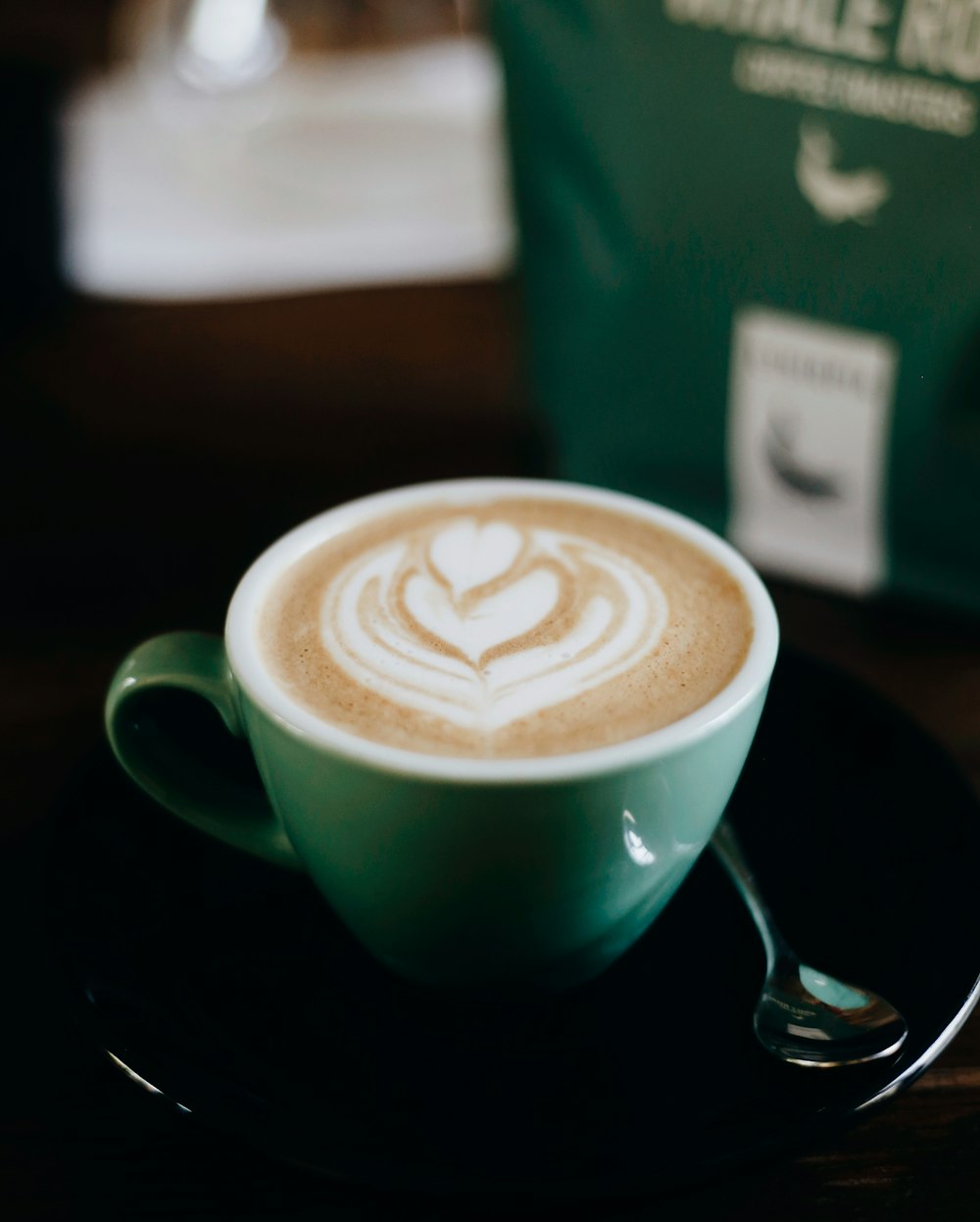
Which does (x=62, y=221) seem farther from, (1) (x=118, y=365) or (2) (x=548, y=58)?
(2) (x=548, y=58)

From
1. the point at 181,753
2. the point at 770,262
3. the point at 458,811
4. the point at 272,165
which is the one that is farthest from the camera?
the point at 272,165

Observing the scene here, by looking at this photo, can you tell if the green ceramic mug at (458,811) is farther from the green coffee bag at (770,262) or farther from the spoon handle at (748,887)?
the green coffee bag at (770,262)

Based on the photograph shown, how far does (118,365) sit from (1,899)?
1.86ft

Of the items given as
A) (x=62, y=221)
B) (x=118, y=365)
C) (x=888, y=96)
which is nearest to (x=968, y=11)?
(x=888, y=96)

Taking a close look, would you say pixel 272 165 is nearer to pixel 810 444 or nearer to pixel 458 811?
pixel 810 444

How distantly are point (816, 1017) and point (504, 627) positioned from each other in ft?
0.64

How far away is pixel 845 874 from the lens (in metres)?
0.52

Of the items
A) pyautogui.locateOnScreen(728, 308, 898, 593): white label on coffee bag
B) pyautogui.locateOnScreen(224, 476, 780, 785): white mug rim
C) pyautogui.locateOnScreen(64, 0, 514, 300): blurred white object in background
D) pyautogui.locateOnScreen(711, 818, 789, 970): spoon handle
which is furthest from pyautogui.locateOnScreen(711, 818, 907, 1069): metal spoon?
pyautogui.locateOnScreen(64, 0, 514, 300): blurred white object in background

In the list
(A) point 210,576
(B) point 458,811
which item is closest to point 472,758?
(B) point 458,811

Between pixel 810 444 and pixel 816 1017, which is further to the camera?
pixel 810 444

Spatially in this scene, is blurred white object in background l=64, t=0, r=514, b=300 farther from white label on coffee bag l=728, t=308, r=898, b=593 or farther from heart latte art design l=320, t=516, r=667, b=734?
heart latte art design l=320, t=516, r=667, b=734

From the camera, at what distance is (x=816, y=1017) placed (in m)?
0.44

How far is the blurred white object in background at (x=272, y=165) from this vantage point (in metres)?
1.16

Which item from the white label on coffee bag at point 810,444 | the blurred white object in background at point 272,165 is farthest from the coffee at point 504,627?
the blurred white object in background at point 272,165
